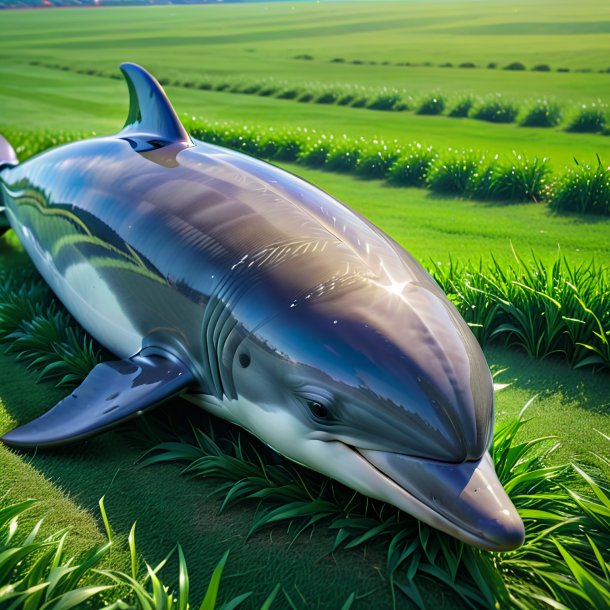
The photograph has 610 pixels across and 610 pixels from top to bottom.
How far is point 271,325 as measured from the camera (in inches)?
118

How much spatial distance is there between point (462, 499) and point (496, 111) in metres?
12.4

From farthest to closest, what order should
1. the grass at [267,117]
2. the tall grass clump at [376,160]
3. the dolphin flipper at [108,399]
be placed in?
the grass at [267,117] < the tall grass clump at [376,160] < the dolphin flipper at [108,399]

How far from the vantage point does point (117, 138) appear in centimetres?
489

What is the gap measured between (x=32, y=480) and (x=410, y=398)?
6.92 feet

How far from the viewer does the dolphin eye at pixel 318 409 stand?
2.76m

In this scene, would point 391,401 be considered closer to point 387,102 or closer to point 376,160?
point 376,160

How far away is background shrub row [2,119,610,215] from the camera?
8180mm

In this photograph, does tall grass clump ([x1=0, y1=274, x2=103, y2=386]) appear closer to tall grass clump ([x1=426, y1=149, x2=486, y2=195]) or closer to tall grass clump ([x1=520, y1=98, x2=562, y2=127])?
tall grass clump ([x1=426, y1=149, x2=486, y2=195])

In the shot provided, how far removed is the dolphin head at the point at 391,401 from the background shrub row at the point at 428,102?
10.5 metres

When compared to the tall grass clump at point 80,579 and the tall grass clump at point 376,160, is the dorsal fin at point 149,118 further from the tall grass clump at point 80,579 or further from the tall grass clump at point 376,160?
the tall grass clump at point 376,160

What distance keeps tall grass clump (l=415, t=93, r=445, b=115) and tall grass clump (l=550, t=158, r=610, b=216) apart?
6.93 meters

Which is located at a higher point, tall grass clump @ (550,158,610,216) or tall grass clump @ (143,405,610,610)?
tall grass clump @ (143,405,610,610)

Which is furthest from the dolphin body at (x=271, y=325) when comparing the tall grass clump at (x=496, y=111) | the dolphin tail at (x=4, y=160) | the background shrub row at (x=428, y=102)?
the tall grass clump at (x=496, y=111)

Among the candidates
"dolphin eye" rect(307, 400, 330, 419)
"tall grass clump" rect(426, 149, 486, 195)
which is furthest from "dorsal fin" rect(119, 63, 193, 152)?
"tall grass clump" rect(426, 149, 486, 195)
